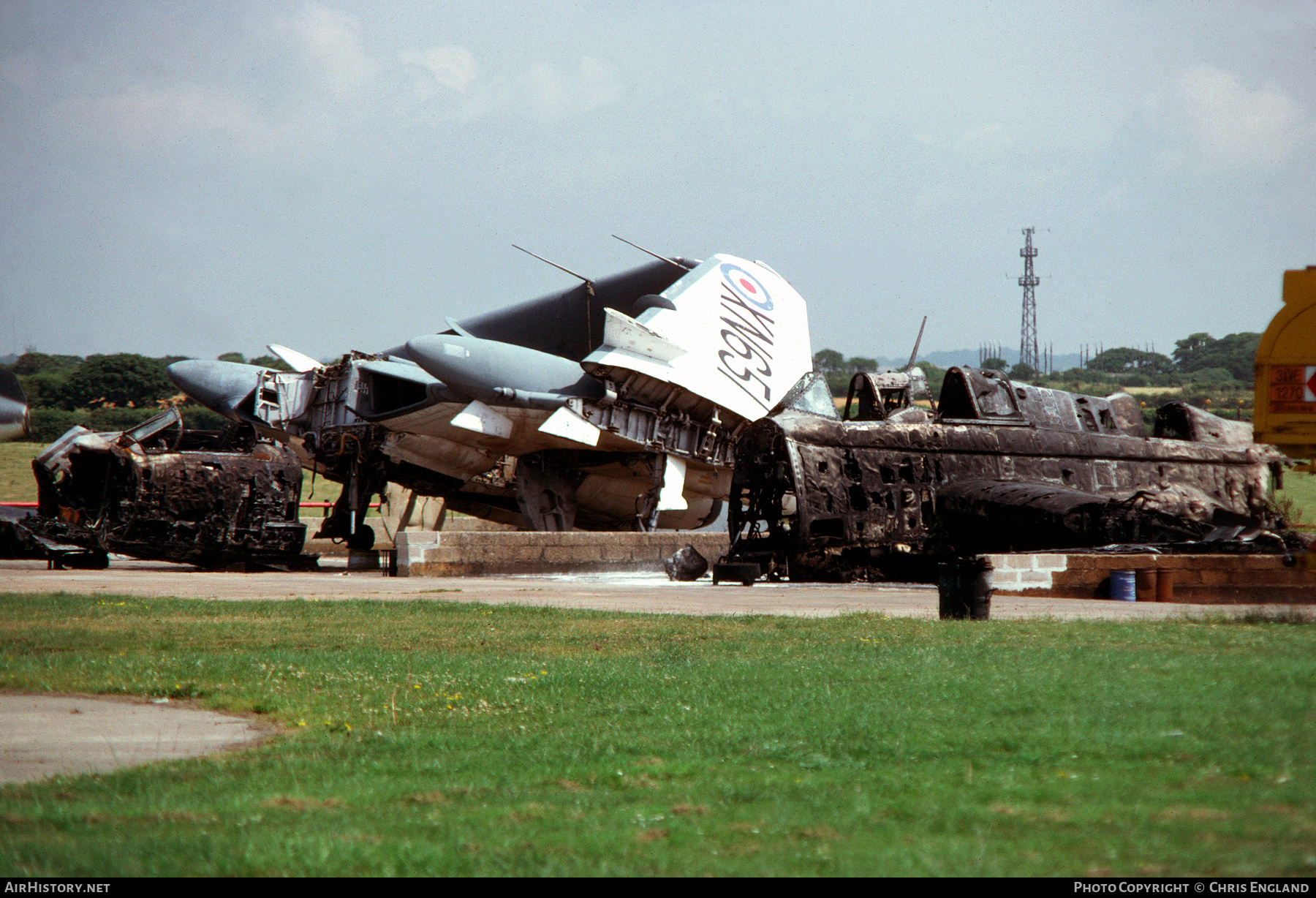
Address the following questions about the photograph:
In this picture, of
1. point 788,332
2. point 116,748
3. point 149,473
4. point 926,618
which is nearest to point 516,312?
point 788,332

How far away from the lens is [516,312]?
41469mm

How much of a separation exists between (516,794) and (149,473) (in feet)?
75.2

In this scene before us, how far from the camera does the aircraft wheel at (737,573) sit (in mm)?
20344

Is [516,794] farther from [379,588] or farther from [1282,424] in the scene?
[379,588]

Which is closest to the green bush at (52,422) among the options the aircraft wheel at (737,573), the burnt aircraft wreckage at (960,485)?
the aircraft wheel at (737,573)

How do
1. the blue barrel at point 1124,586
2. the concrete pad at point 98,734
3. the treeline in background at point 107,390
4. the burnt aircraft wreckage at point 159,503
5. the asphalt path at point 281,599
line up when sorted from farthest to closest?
the treeline in background at point 107,390
the burnt aircraft wreckage at point 159,503
the blue barrel at point 1124,586
the asphalt path at point 281,599
the concrete pad at point 98,734

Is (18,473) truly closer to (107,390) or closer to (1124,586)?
(107,390)

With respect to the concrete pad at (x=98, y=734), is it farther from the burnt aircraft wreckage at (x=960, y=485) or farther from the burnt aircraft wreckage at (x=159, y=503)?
the burnt aircraft wreckage at (x=159, y=503)

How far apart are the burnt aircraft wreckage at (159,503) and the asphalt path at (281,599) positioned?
0.76 meters

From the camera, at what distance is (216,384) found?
3556 cm

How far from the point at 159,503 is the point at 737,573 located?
523 inches

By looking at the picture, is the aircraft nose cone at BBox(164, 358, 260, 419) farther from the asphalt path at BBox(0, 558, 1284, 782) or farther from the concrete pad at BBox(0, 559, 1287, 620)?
the concrete pad at BBox(0, 559, 1287, 620)

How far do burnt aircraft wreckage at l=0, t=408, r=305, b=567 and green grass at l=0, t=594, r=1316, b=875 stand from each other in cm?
1590

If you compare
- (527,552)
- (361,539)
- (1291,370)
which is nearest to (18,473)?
(361,539)
